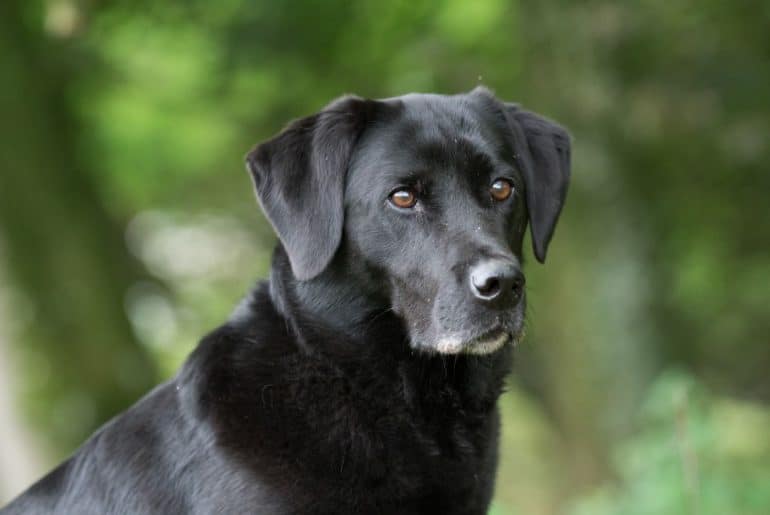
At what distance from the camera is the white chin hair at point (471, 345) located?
376cm

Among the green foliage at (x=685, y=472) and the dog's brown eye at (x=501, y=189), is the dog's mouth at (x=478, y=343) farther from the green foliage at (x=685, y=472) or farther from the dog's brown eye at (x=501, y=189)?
the green foliage at (x=685, y=472)

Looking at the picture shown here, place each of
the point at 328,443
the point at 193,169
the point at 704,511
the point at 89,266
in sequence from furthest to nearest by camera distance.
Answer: the point at 193,169 < the point at 89,266 < the point at 704,511 < the point at 328,443

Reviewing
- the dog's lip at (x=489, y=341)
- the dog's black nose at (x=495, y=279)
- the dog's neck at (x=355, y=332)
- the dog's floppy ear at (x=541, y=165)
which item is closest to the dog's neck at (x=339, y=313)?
the dog's neck at (x=355, y=332)

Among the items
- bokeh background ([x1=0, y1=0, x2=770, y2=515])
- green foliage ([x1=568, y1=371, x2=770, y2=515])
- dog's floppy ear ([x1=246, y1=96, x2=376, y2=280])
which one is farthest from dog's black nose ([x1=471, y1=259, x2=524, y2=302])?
bokeh background ([x1=0, y1=0, x2=770, y2=515])

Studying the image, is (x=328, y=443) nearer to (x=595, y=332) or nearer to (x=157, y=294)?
(x=595, y=332)

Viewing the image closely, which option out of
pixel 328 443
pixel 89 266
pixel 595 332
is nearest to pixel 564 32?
pixel 595 332

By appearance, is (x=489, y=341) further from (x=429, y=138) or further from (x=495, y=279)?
(x=429, y=138)

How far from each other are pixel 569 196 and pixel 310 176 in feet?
19.9

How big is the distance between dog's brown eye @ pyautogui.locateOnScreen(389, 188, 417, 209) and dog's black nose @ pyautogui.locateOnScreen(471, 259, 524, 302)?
1.21ft

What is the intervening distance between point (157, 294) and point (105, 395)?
4.80 metres

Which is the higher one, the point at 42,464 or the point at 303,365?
the point at 303,365

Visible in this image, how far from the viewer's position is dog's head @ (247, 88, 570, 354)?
373 cm

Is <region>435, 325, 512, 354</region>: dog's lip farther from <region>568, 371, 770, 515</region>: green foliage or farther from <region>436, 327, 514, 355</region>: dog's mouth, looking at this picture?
<region>568, 371, 770, 515</region>: green foliage

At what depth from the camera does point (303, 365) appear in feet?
12.6
